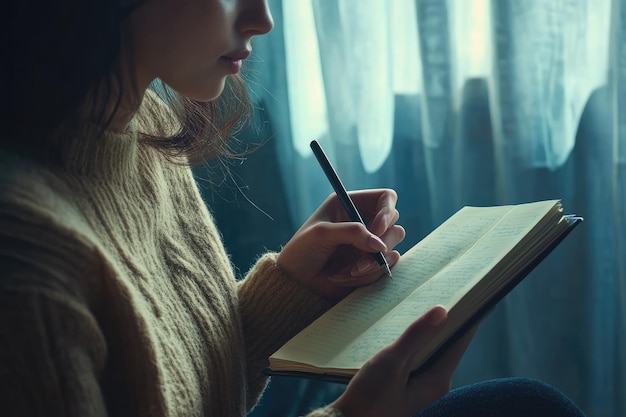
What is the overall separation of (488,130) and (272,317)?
76 cm

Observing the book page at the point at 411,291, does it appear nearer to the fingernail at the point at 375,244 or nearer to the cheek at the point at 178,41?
the fingernail at the point at 375,244

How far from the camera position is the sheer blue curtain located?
4.44 feet

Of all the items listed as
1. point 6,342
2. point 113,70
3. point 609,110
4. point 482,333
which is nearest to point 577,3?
point 609,110

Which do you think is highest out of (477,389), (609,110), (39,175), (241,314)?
(39,175)

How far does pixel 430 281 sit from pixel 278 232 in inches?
33.6

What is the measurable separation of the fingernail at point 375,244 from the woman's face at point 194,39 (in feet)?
0.75

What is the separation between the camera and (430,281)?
712 mm

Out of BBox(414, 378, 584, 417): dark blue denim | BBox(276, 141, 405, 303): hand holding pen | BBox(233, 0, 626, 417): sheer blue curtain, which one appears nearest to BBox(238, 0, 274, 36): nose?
BBox(276, 141, 405, 303): hand holding pen

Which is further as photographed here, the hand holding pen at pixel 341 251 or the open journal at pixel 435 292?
the hand holding pen at pixel 341 251

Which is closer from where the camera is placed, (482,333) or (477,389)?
(477,389)

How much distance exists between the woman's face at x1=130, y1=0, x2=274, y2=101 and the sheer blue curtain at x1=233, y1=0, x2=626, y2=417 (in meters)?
0.75

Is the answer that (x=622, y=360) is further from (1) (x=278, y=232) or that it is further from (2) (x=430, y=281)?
(2) (x=430, y=281)

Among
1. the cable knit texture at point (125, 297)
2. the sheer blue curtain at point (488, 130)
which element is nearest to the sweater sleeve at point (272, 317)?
the cable knit texture at point (125, 297)

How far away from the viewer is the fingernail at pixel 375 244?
76 cm
